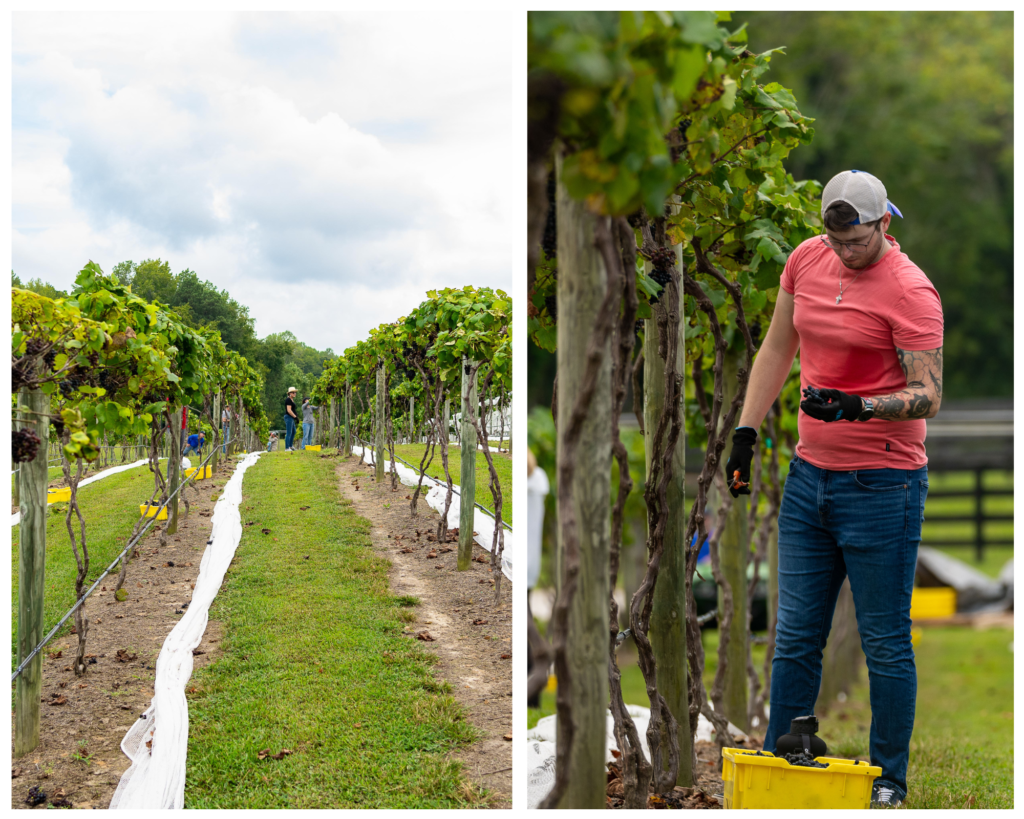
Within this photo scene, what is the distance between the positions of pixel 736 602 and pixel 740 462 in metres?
1.55

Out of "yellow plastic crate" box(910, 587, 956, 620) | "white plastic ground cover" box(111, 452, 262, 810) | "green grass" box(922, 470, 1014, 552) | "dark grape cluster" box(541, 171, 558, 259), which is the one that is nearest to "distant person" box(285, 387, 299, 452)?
"white plastic ground cover" box(111, 452, 262, 810)

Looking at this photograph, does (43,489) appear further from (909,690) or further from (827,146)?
(827,146)

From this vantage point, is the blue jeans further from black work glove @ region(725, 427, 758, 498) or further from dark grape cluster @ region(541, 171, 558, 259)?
dark grape cluster @ region(541, 171, 558, 259)

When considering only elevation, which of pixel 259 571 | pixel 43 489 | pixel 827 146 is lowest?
pixel 259 571

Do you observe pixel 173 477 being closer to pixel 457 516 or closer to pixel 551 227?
pixel 457 516

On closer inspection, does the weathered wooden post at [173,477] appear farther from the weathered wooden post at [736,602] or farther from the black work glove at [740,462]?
the black work glove at [740,462]

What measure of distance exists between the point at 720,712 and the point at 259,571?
215cm

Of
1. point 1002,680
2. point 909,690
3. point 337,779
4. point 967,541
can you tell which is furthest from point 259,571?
point 967,541

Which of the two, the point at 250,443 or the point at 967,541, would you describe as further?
the point at 967,541

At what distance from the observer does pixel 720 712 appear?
2.62 metres

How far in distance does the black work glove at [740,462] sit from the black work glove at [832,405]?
235 mm

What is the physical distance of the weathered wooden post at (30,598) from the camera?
7.92 feet

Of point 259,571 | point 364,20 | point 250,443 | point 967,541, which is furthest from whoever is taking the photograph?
point 967,541

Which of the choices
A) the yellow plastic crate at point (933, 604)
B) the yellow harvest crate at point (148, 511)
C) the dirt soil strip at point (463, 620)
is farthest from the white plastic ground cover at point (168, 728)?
the yellow plastic crate at point (933, 604)
